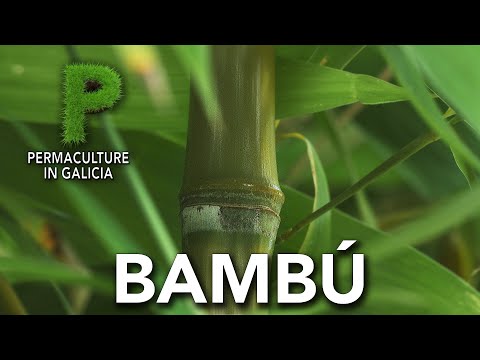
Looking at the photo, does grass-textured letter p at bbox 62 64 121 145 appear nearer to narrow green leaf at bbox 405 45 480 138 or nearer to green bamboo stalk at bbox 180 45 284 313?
green bamboo stalk at bbox 180 45 284 313

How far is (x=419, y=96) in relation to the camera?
20 centimetres

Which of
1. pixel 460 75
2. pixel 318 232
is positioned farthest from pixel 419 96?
pixel 318 232

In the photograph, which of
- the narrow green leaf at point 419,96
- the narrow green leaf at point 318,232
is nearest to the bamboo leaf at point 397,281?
the narrow green leaf at point 318,232

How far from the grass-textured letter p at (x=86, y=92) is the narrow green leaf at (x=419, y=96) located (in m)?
0.13

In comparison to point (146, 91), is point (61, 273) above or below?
below

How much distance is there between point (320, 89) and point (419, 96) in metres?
0.11

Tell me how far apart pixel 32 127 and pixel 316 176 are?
0.47 ft

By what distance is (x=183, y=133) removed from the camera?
1.22 ft

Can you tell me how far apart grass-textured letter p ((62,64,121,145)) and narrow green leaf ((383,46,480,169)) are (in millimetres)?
131

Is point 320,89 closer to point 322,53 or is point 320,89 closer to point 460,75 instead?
point 322,53

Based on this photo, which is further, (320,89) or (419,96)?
(320,89)

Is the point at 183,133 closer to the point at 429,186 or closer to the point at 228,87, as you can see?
the point at 228,87

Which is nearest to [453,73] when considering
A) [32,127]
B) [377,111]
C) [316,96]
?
Answer: [316,96]
